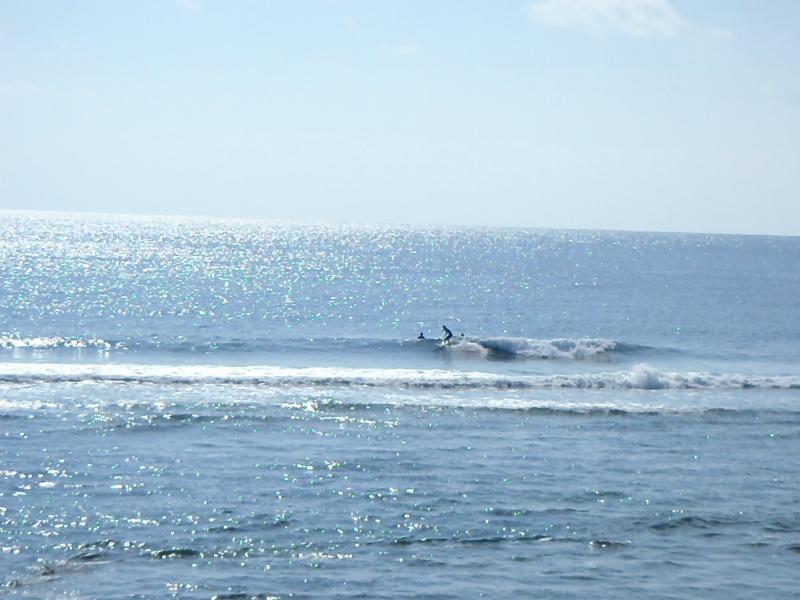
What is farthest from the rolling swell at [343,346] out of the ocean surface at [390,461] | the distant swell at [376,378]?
the distant swell at [376,378]

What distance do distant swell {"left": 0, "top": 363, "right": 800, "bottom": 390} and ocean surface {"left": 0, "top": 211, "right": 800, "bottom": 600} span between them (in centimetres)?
19

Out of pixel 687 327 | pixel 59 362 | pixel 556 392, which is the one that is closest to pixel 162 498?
pixel 556 392

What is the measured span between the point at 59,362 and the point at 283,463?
21.9 m

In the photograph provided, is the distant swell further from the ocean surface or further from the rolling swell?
the rolling swell

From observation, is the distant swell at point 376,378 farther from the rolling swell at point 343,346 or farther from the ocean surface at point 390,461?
the rolling swell at point 343,346

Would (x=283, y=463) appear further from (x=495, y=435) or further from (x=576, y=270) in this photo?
(x=576, y=270)

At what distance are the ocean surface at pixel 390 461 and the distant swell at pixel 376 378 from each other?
0.19m

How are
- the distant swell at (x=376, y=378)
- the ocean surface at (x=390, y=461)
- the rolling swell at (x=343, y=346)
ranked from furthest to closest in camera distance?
1. the rolling swell at (x=343, y=346)
2. the distant swell at (x=376, y=378)
3. the ocean surface at (x=390, y=461)

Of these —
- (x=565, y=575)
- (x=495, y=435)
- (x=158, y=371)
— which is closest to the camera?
(x=565, y=575)

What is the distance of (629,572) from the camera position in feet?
49.6

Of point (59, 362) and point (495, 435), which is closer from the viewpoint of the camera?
point (495, 435)

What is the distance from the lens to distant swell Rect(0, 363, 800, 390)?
110 feet

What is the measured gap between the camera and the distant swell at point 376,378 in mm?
33594

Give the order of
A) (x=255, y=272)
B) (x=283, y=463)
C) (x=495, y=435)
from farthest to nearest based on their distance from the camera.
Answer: (x=255, y=272) → (x=495, y=435) → (x=283, y=463)
